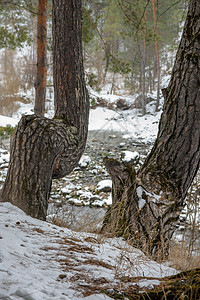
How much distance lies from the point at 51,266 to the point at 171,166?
5.27 feet

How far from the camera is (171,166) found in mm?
2471

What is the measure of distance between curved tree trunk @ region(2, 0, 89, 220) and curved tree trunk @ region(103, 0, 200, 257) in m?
0.82

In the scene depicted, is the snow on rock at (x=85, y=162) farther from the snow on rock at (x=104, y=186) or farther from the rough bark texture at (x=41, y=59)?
the rough bark texture at (x=41, y=59)

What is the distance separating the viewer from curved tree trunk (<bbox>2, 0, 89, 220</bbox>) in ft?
8.06

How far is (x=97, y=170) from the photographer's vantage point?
28.4ft

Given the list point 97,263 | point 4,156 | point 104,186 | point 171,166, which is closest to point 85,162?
point 104,186

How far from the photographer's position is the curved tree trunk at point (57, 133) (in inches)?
96.7

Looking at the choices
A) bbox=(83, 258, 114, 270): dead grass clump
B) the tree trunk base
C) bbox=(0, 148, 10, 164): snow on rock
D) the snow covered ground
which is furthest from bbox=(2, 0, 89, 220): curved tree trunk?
bbox=(0, 148, 10, 164): snow on rock

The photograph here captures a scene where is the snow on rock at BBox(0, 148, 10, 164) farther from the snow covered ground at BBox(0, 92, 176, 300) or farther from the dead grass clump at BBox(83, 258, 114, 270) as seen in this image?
the dead grass clump at BBox(83, 258, 114, 270)

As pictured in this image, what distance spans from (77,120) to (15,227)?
64.8 inches

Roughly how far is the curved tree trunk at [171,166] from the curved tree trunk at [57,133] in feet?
2.70

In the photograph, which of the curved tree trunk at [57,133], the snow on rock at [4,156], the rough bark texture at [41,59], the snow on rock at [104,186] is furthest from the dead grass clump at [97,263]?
the snow on rock at [4,156]

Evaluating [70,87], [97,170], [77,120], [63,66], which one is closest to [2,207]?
[77,120]

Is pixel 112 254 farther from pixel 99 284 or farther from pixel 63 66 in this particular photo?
pixel 63 66
